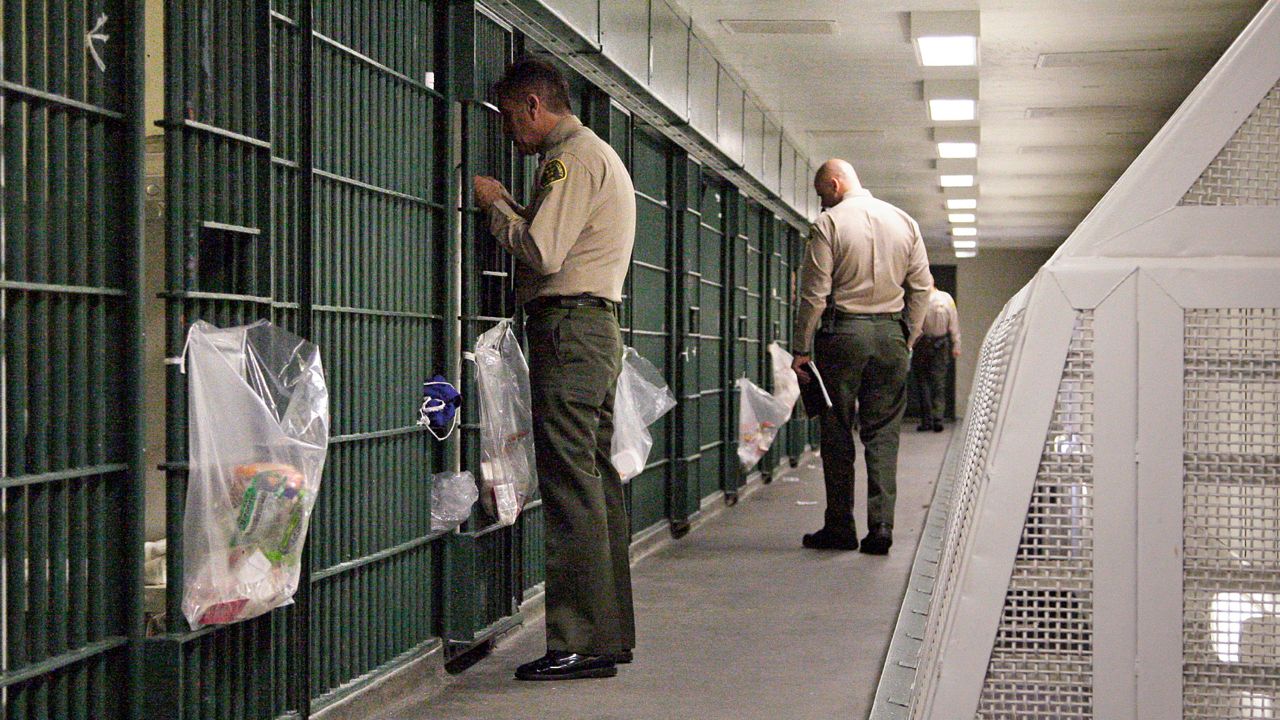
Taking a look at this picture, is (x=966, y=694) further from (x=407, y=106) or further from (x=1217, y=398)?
(x=407, y=106)

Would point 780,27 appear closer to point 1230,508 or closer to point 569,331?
point 569,331

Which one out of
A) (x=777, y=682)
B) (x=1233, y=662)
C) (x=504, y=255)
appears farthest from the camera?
(x=504, y=255)

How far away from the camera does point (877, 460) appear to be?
20.1 ft

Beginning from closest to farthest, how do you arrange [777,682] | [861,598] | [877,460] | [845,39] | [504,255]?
1. [777,682]
2. [504,255]
3. [861,598]
4. [877,460]
5. [845,39]

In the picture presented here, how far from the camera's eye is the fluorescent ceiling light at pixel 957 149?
11.1 m

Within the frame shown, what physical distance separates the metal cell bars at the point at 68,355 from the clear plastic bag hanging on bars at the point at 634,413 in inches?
94.7

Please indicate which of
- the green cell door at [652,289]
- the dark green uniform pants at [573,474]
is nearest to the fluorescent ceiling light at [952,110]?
the green cell door at [652,289]

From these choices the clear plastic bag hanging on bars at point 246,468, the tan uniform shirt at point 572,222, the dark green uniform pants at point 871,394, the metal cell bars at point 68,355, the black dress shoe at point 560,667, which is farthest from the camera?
the dark green uniform pants at point 871,394

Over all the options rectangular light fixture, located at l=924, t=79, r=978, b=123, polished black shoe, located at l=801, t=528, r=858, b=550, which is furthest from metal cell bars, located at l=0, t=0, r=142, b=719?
rectangular light fixture, located at l=924, t=79, r=978, b=123

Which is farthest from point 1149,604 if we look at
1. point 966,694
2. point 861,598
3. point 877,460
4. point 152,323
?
point 877,460

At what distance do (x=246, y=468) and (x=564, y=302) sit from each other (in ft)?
4.30

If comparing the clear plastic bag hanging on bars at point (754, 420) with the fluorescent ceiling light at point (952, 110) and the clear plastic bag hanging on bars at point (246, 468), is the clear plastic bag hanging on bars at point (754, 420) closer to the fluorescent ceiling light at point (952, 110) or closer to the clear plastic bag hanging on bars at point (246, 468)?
the fluorescent ceiling light at point (952, 110)

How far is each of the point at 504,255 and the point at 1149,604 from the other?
281 cm

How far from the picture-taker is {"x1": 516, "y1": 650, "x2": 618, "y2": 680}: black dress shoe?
374 centimetres
